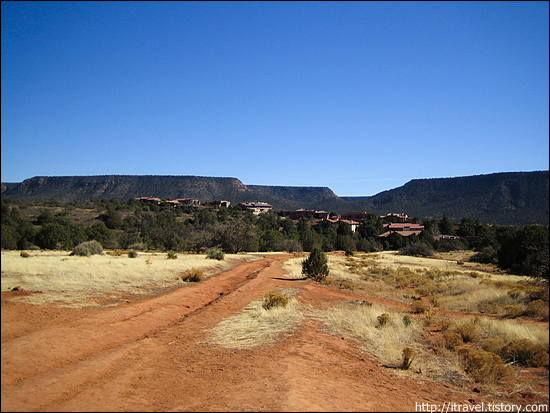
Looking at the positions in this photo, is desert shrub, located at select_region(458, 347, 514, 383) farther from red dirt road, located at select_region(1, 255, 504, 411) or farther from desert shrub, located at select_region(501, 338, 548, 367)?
red dirt road, located at select_region(1, 255, 504, 411)

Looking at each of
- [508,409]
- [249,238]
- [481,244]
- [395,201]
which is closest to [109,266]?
[508,409]

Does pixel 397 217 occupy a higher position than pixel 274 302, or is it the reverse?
pixel 397 217

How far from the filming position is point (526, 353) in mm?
8430

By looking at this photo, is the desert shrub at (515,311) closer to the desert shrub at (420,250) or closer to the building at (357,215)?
the desert shrub at (420,250)

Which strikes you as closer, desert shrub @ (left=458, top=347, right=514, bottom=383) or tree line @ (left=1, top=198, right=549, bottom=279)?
desert shrub @ (left=458, top=347, right=514, bottom=383)

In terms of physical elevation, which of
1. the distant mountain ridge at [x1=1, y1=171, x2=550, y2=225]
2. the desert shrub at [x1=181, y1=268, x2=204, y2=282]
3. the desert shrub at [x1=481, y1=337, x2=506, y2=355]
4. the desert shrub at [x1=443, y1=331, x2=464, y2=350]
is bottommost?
the desert shrub at [x1=181, y1=268, x2=204, y2=282]

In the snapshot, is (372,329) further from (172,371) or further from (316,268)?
(316,268)

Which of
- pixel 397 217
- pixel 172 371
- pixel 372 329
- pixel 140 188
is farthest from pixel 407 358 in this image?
pixel 140 188

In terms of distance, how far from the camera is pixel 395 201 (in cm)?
9275

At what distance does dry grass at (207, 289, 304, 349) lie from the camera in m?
9.45

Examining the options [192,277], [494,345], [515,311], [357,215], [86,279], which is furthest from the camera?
[357,215]

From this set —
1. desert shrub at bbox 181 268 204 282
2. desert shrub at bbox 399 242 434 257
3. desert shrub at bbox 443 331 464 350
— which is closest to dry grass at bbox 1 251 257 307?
desert shrub at bbox 181 268 204 282

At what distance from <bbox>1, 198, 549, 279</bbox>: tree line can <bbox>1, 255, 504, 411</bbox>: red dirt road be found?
20749mm

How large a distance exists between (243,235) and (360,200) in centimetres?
7254
